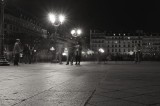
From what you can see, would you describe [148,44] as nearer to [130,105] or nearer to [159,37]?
[159,37]

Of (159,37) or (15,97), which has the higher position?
(159,37)

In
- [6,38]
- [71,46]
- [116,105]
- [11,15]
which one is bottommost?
[116,105]

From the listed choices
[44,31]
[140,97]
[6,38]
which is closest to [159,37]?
[44,31]

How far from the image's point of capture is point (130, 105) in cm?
395

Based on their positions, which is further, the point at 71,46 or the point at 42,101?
the point at 71,46

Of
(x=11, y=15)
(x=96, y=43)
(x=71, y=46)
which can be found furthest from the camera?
(x=96, y=43)

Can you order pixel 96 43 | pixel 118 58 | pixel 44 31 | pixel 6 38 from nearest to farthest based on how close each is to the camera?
pixel 118 58
pixel 6 38
pixel 44 31
pixel 96 43

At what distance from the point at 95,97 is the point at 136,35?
7466 inches

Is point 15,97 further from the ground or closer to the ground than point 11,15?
closer to the ground

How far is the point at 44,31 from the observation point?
13700 cm

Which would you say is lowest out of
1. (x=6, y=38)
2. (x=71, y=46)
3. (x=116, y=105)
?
(x=116, y=105)

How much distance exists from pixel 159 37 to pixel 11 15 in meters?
111

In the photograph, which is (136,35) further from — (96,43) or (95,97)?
(95,97)

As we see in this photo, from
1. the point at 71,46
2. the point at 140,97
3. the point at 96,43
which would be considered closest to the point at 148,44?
the point at 96,43
